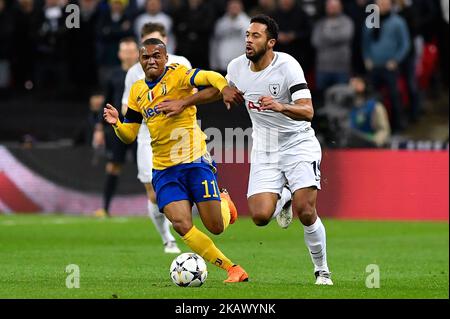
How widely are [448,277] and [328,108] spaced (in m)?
9.90

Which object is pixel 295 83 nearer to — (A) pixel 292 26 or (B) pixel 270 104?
(B) pixel 270 104

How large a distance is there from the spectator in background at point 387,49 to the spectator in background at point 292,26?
45.2 inches

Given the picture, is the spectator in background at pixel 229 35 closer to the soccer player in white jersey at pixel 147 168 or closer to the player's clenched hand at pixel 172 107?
the soccer player in white jersey at pixel 147 168

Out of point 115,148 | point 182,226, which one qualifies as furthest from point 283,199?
point 115,148

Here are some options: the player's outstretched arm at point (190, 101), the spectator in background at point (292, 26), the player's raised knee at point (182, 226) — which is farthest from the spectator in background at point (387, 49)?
the player's raised knee at point (182, 226)

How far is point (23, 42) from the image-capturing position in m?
24.7

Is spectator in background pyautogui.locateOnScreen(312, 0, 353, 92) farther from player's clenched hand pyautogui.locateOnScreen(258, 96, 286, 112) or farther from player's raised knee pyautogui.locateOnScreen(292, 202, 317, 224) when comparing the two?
player's clenched hand pyautogui.locateOnScreen(258, 96, 286, 112)

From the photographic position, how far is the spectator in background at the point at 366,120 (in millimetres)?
22094

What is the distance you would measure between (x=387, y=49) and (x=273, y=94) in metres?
11.3

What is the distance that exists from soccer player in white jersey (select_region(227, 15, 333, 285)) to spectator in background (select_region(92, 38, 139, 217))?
197 inches

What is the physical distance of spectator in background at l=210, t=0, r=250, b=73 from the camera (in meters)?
22.7

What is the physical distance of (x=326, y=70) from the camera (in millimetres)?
23141

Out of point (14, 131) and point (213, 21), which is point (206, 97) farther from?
point (14, 131)
